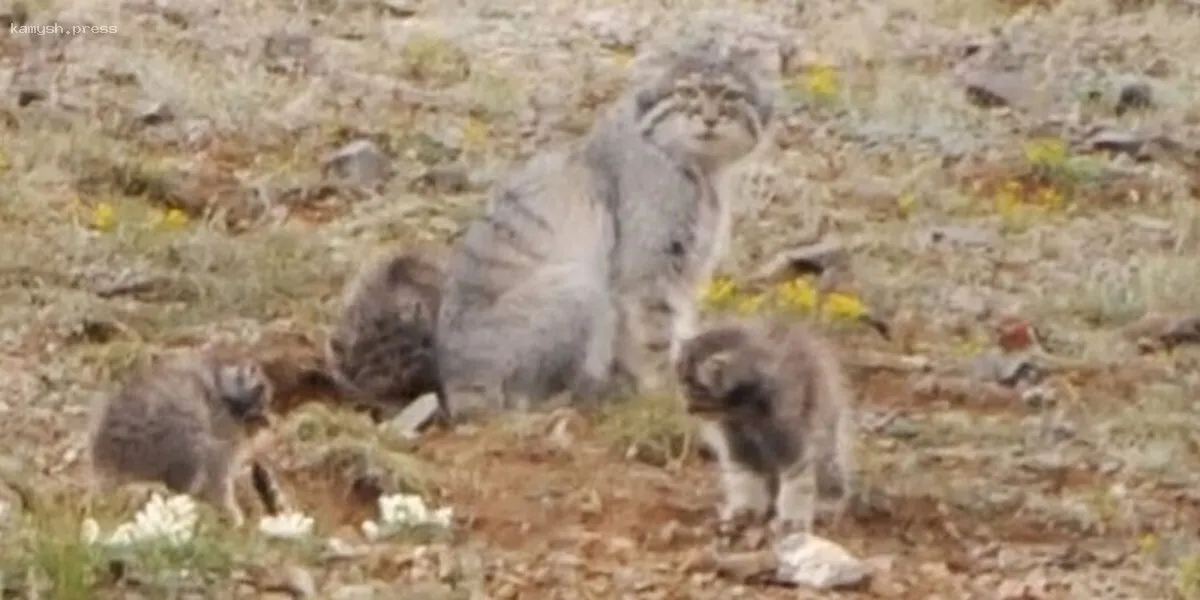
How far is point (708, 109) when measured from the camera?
31.1ft

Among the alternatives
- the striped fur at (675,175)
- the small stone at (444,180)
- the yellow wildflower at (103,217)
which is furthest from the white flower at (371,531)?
the small stone at (444,180)

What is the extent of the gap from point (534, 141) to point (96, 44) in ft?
6.92

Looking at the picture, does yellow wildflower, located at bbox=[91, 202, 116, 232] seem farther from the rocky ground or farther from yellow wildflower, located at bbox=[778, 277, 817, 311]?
yellow wildflower, located at bbox=[778, 277, 817, 311]

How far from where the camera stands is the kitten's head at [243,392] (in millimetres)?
7840

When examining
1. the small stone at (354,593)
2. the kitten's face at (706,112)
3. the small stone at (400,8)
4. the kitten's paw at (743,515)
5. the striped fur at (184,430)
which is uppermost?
the kitten's face at (706,112)

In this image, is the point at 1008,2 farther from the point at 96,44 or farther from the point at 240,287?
the point at 240,287

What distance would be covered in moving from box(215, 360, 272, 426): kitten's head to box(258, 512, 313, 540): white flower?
876 millimetres

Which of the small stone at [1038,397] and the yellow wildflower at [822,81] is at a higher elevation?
the yellow wildflower at [822,81]

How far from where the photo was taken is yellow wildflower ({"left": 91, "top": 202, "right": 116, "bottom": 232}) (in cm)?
1076

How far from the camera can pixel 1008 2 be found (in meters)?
15.5

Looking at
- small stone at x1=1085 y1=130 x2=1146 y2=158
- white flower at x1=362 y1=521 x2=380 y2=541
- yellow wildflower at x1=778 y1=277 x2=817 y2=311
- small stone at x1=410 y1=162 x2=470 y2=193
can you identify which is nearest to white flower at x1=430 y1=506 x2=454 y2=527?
white flower at x1=362 y1=521 x2=380 y2=541

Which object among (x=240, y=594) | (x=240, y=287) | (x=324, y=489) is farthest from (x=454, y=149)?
(x=240, y=594)

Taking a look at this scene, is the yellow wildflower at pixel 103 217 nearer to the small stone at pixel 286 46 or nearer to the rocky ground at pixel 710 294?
the rocky ground at pixel 710 294

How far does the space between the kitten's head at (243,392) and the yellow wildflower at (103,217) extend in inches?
115
